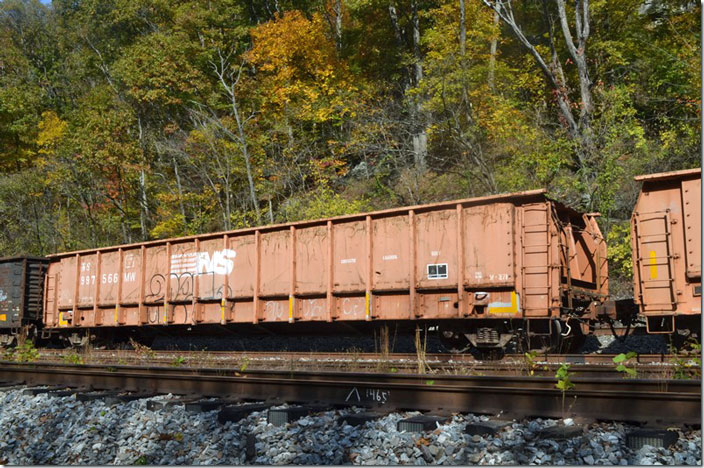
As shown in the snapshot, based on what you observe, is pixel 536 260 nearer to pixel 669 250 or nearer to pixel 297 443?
pixel 669 250

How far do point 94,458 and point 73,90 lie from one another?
4644 cm

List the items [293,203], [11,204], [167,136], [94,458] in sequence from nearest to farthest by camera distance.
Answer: [94,458], [293,203], [167,136], [11,204]

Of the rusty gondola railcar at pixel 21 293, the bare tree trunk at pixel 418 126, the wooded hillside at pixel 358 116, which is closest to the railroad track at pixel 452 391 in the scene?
the rusty gondola railcar at pixel 21 293

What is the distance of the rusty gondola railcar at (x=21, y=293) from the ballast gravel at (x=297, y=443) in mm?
12613

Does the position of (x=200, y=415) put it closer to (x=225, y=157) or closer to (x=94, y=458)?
(x=94, y=458)

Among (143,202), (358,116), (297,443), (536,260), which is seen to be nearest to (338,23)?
(358,116)

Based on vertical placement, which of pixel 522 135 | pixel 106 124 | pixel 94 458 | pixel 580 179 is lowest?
pixel 94 458

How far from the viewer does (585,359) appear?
10.9m

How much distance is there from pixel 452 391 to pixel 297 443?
6.33ft

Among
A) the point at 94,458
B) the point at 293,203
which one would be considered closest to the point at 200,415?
the point at 94,458

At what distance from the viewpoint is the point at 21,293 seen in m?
18.6

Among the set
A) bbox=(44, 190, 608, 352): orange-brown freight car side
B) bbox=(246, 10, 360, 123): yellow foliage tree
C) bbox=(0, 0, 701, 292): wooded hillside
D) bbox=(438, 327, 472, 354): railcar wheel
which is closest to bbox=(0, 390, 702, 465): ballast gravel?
bbox=(44, 190, 608, 352): orange-brown freight car side

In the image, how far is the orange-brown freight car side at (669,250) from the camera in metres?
9.59

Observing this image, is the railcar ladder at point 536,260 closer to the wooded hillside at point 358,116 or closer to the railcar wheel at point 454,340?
the railcar wheel at point 454,340
